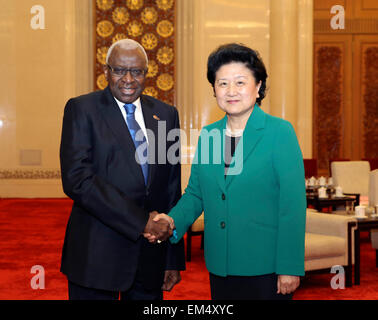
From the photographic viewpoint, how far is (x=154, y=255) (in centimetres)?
216

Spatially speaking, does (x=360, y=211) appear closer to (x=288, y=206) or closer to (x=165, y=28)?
(x=288, y=206)

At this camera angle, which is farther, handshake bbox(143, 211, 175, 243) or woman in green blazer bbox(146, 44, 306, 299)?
handshake bbox(143, 211, 175, 243)

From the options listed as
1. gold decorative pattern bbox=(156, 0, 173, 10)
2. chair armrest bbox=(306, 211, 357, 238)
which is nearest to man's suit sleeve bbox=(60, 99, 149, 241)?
chair armrest bbox=(306, 211, 357, 238)

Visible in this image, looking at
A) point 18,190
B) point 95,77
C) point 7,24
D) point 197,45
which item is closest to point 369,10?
point 197,45

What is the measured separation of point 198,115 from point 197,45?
125cm

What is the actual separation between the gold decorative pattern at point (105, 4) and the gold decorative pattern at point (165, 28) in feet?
3.35

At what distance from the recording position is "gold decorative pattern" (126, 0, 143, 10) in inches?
386

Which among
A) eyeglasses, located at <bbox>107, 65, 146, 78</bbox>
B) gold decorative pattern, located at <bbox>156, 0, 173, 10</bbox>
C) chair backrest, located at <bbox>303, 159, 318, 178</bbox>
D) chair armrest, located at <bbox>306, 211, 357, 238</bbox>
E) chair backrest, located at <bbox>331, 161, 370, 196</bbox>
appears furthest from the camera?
gold decorative pattern, located at <bbox>156, 0, 173, 10</bbox>

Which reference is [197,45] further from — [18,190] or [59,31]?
[18,190]

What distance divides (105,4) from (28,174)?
3.60 meters

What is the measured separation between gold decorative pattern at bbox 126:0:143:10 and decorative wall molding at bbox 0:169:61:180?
3.47 meters

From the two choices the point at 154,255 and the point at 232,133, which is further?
the point at 154,255

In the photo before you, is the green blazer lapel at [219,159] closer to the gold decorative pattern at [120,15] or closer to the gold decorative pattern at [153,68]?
the gold decorative pattern at [153,68]

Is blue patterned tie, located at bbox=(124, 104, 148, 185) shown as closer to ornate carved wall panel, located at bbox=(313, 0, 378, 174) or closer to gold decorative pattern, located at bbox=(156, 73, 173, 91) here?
gold decorative pattern, located at bbox=(156, 73, 173, 91)
